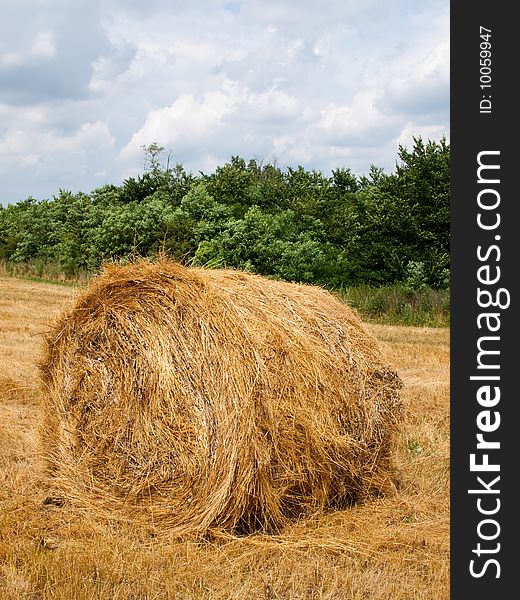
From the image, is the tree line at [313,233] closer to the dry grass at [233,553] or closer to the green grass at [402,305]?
the green grass at [402,305]

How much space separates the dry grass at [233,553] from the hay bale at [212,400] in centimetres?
22

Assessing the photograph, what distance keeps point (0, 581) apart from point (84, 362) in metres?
2.19

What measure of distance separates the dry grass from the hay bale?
22cm

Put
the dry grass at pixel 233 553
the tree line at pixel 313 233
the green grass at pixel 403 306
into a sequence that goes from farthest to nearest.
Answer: the tree line at pixel 313 233 → the green grass at pixel 403 306 → the dry grass at pixel 233 553

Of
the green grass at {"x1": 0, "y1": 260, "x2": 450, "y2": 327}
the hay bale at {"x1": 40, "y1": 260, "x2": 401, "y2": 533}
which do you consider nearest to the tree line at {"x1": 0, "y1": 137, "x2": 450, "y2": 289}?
the green grass at {"x1": 0, "y1": 260, "x2": 450, "y2": 327}

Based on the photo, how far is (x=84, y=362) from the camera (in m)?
6.39

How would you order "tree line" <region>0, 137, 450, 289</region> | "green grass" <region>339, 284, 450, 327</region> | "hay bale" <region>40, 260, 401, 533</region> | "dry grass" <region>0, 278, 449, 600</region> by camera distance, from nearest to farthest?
"dry grass" <region>0, 278, 449, 600</region>
"hay bale" <region>40, 260, 401, 533</region>
"green grass" <region>339, 284, 450, 327</region>
"tree line" <region>0, 137, 450, 289</region>

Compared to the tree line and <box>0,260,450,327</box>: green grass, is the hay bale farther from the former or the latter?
the tree line

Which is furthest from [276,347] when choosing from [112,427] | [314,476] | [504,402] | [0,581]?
[0,581]

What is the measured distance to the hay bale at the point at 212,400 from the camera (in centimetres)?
540

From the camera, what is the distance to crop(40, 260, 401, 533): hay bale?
17.7ft

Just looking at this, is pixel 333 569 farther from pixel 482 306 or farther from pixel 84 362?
pixel 84 362

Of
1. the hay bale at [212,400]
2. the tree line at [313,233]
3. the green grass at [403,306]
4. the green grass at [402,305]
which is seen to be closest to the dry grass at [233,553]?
the hay bale at [212,400]

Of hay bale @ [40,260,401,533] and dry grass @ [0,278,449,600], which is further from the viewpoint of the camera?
hay bale @ [40,260,401,533]
